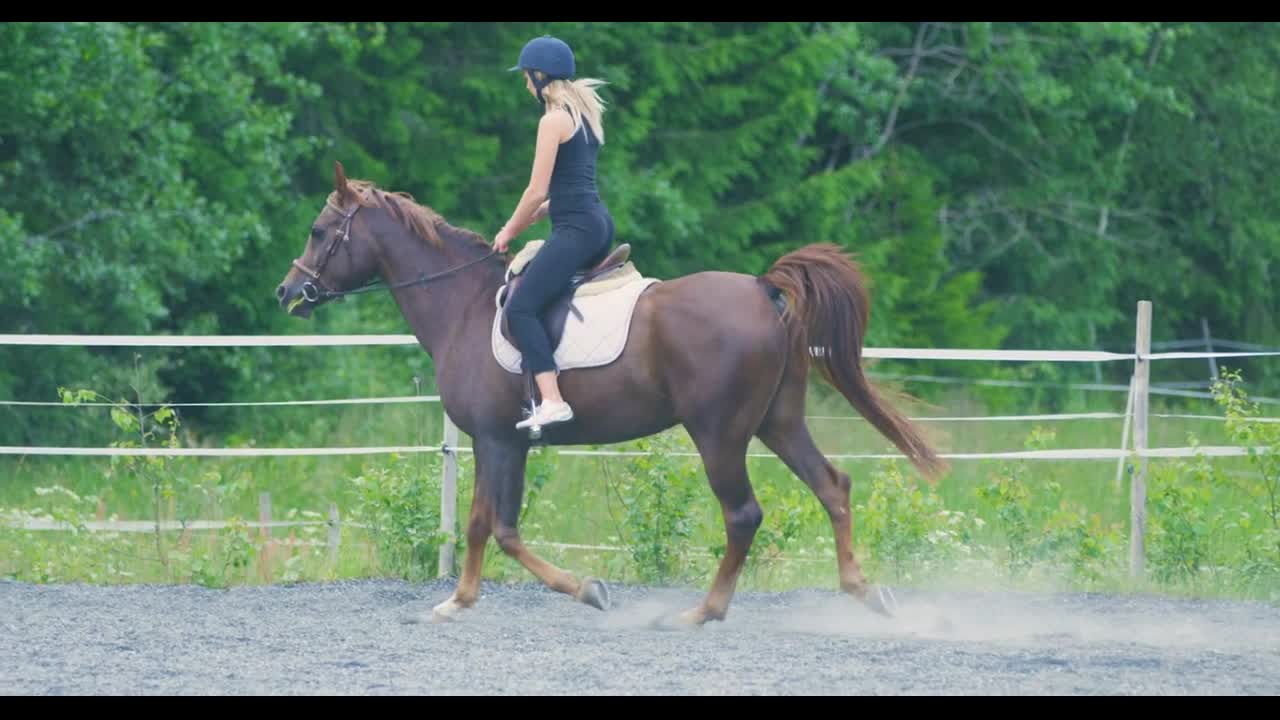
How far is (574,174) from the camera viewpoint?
24.4 feet

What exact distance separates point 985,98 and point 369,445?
1394 centimetres

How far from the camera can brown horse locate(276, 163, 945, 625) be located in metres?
7.33

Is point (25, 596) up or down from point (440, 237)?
down

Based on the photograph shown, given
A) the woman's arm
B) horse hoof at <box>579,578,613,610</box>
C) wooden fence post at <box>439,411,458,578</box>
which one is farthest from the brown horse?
wooden fence post at <box>439,411,458,578</box>

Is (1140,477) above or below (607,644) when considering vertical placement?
above

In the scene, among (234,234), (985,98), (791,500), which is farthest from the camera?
(985,98)

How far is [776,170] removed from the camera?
73.6 feet

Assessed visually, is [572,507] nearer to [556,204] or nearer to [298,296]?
[298,296]

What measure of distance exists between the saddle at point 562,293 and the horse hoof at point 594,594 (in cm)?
112

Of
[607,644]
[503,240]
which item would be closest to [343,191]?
[503,240]

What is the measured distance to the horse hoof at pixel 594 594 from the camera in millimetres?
7453

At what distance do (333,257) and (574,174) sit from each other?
136 cm
